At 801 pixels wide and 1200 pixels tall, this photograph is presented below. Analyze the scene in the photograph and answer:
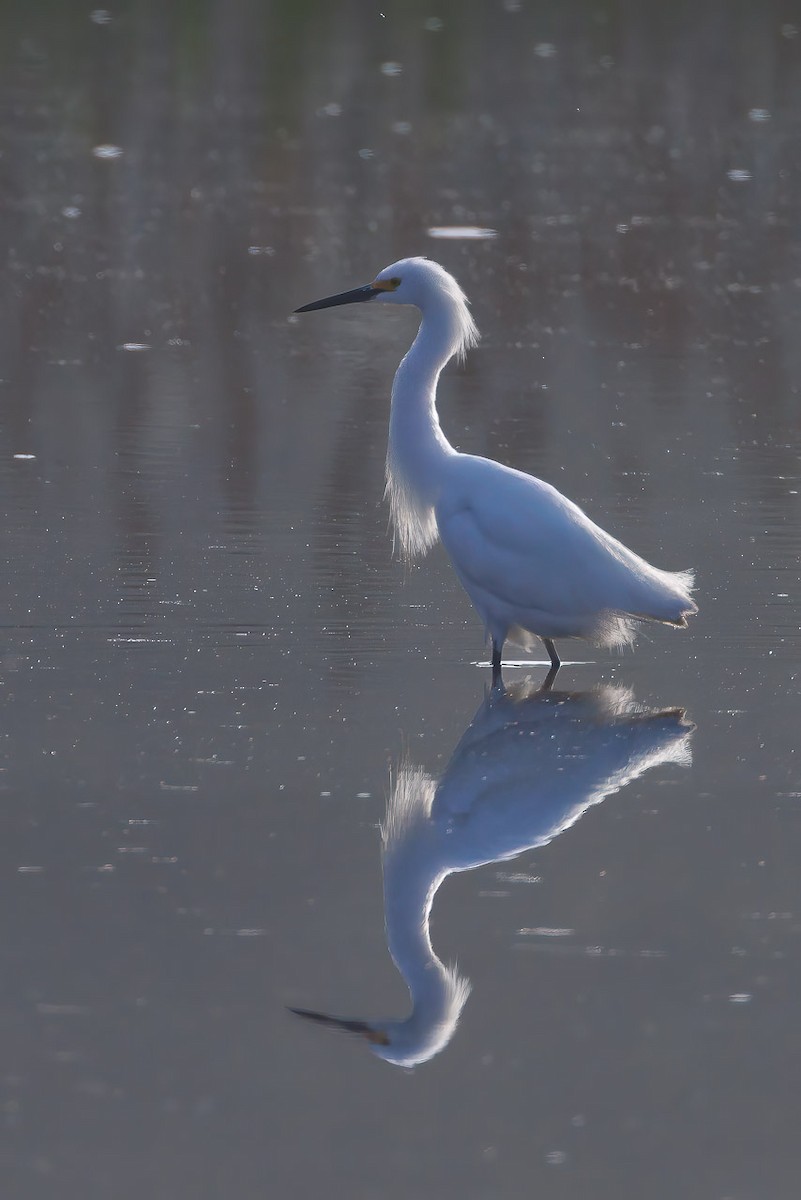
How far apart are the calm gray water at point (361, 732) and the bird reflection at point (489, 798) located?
0.02 m

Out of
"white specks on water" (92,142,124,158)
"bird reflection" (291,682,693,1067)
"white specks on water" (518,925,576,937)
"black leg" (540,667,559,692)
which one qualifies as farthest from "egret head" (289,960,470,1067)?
"white specks on water" (92,142,124,158)

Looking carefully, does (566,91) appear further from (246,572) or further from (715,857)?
(715,857)

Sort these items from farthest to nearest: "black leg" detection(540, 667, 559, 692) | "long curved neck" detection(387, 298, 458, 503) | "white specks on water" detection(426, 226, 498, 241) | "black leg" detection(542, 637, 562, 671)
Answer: "white specks on water" detection(426, 226, 498, 241) → "long curved neck" detection(387, 298, 458, 503) → "black leg" detection(542, 637, 562, 671) → "black leg" detection(540, 667, 559, 692)

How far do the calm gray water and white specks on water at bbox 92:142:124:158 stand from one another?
1.91m

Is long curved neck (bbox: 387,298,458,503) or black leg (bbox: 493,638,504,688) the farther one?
long curved neck (bbox: 387,298,458,503)

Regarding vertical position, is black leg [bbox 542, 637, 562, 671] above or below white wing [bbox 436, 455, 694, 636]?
below

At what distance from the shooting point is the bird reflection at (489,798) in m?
3.40

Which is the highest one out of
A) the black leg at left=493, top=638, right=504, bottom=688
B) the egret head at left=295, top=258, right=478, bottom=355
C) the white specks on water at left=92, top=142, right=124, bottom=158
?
the egret head at left=295, top=258, right=478, bottom=355

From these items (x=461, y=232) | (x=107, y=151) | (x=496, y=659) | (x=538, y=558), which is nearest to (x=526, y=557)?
(x=538, y=558)

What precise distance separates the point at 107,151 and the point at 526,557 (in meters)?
10.7

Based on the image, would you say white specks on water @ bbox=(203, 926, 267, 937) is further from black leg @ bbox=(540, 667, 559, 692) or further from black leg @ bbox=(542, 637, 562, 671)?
black leg @ bbox=(542, 637, 562, 671)

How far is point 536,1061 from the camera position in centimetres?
318

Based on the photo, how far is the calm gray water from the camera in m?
3.01

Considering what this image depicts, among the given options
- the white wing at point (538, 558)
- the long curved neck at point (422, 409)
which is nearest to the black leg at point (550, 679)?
the white wing at point (538, 558)
